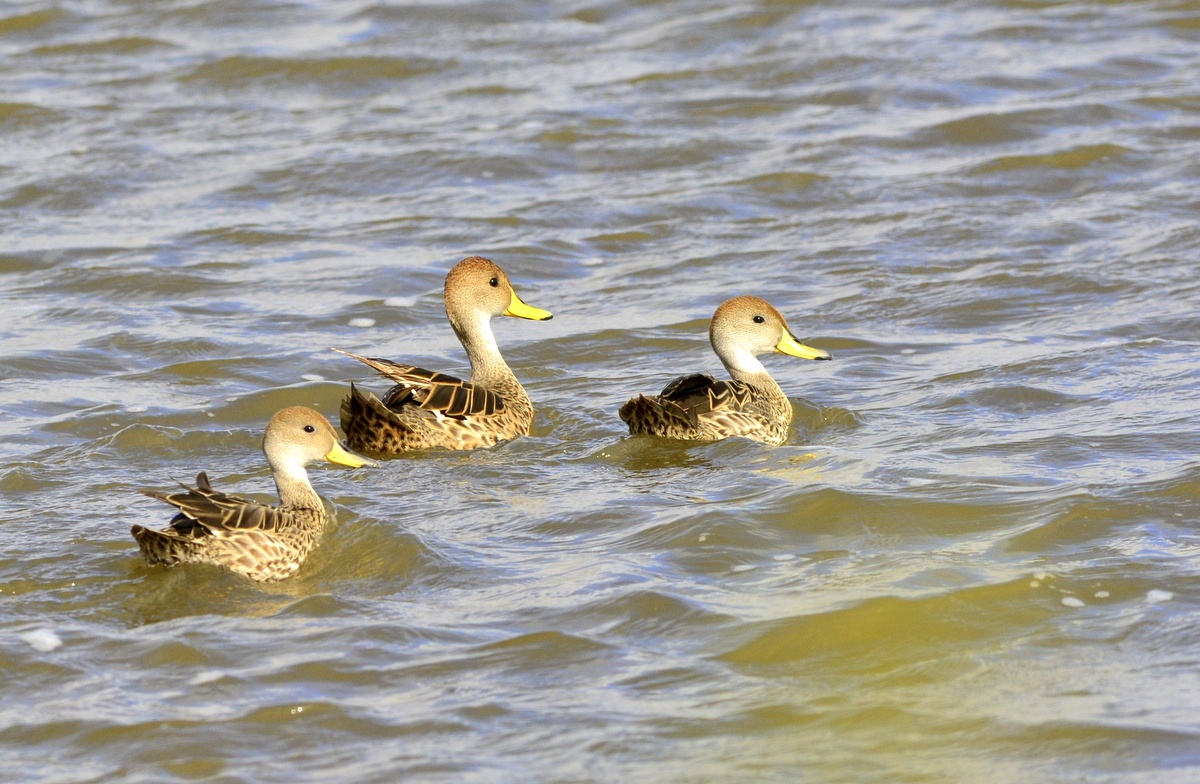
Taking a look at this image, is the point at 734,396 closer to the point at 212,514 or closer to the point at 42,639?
the point at 212,514

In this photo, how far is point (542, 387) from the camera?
383 inches

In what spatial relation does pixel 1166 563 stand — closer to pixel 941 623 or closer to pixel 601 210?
pixel 941 623

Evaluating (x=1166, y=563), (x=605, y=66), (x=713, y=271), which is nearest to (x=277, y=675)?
(x=1166, y=563)

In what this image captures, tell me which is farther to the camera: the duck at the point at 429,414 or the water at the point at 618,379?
the duck at the point at 429,414

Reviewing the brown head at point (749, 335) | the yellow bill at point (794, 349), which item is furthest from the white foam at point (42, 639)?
the yellow bill at point (794, 349)

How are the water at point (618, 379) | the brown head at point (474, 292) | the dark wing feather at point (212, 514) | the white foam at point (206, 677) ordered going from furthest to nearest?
1. the brown head at point (474, 292)
2. the dark wing feather at point (212, 514)
3. the white foam at point (206, 677)
4. the water at point (618, 379)

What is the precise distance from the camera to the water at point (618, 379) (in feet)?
18.2

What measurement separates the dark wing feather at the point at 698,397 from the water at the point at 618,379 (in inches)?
7.8

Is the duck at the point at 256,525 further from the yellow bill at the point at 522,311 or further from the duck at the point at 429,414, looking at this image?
the yellow bill at the point at 522,311

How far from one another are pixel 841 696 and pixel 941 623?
24.2 inches

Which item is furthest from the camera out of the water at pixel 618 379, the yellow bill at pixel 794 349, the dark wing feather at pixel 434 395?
the yellow bill at pixel 794 349

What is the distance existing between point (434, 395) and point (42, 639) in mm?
2826

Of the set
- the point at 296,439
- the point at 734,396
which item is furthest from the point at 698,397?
the point at 296,439

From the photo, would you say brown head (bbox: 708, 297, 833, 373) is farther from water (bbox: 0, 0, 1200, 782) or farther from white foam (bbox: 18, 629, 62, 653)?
white foam (bbox: 18, 629, 62, 653)
